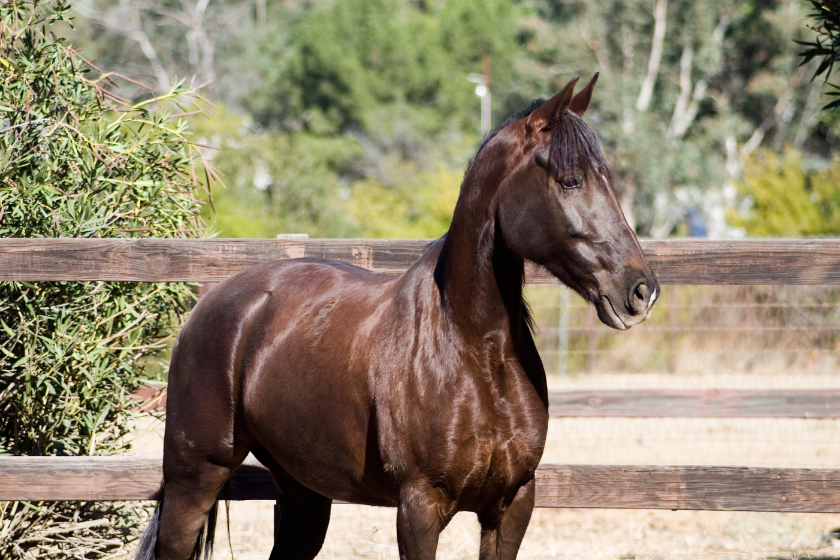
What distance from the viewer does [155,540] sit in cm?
326

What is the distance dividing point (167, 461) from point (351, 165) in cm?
3302

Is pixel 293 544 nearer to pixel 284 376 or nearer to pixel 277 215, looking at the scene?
pixel 284 376

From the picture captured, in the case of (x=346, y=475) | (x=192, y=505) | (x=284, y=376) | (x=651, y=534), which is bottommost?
(x=651, y=534)

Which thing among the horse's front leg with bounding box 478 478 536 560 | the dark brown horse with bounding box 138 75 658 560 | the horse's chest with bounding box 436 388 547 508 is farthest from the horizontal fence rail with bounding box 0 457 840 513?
the horse's chest with bounding box 436 388 547 508

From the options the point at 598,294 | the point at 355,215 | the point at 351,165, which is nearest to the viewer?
the point at 598,294

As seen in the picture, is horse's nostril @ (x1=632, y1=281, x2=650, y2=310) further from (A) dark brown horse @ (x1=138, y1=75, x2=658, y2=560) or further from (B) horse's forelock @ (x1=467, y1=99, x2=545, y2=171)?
(B) horse's forelock @ (x1=467, y1=99, x2=545, y2=171)

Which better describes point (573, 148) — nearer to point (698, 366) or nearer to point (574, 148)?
point (574, 148)

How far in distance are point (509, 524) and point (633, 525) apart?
250 centimetres

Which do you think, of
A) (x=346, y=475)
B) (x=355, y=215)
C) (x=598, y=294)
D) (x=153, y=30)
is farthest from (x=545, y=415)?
(x=153, y=30)

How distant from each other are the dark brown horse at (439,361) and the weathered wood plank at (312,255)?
55 centimetres

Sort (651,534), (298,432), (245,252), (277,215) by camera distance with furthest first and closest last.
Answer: (277,215), (651,534), (245,252), (298,432)

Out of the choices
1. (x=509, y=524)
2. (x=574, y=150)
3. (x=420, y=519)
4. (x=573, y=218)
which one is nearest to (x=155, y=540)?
(x=420, y=519)

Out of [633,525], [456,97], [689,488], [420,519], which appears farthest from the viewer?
[456,97]

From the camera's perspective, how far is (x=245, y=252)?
12.0 feet
